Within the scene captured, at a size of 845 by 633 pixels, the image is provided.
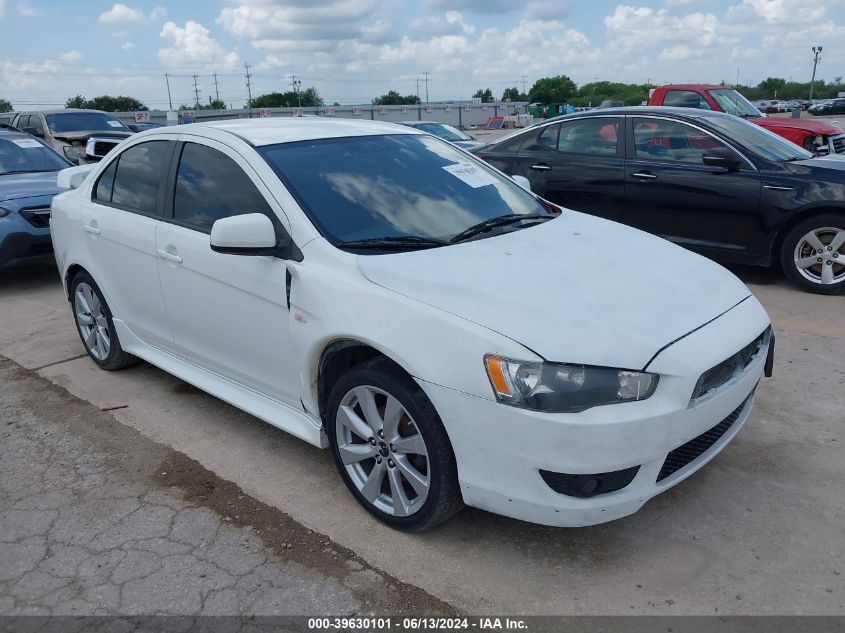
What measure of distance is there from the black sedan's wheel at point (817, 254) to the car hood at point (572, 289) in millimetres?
3223

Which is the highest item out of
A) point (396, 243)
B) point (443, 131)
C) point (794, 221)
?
point (443, 131)

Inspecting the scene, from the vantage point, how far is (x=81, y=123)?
50.9ft

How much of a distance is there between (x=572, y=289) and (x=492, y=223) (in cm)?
84

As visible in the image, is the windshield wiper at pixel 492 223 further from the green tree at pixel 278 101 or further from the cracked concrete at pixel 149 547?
the green tree at pixel 278 101

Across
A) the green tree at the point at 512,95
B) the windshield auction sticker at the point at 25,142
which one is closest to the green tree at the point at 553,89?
the green tree at the point at 512,95

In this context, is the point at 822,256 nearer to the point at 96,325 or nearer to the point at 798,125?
the point at 798,125

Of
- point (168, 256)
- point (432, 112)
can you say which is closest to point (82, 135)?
point (168, 256)

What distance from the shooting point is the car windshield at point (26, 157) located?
828 centimetres

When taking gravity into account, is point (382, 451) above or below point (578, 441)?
below

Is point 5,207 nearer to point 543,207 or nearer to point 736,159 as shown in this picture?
point 543,207

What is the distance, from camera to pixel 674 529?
295 cm

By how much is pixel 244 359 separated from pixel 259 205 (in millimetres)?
759

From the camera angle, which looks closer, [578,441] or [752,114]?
[578,441]

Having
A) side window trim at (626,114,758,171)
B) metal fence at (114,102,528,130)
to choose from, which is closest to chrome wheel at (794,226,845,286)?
side window trim at (626,114,758,171)
